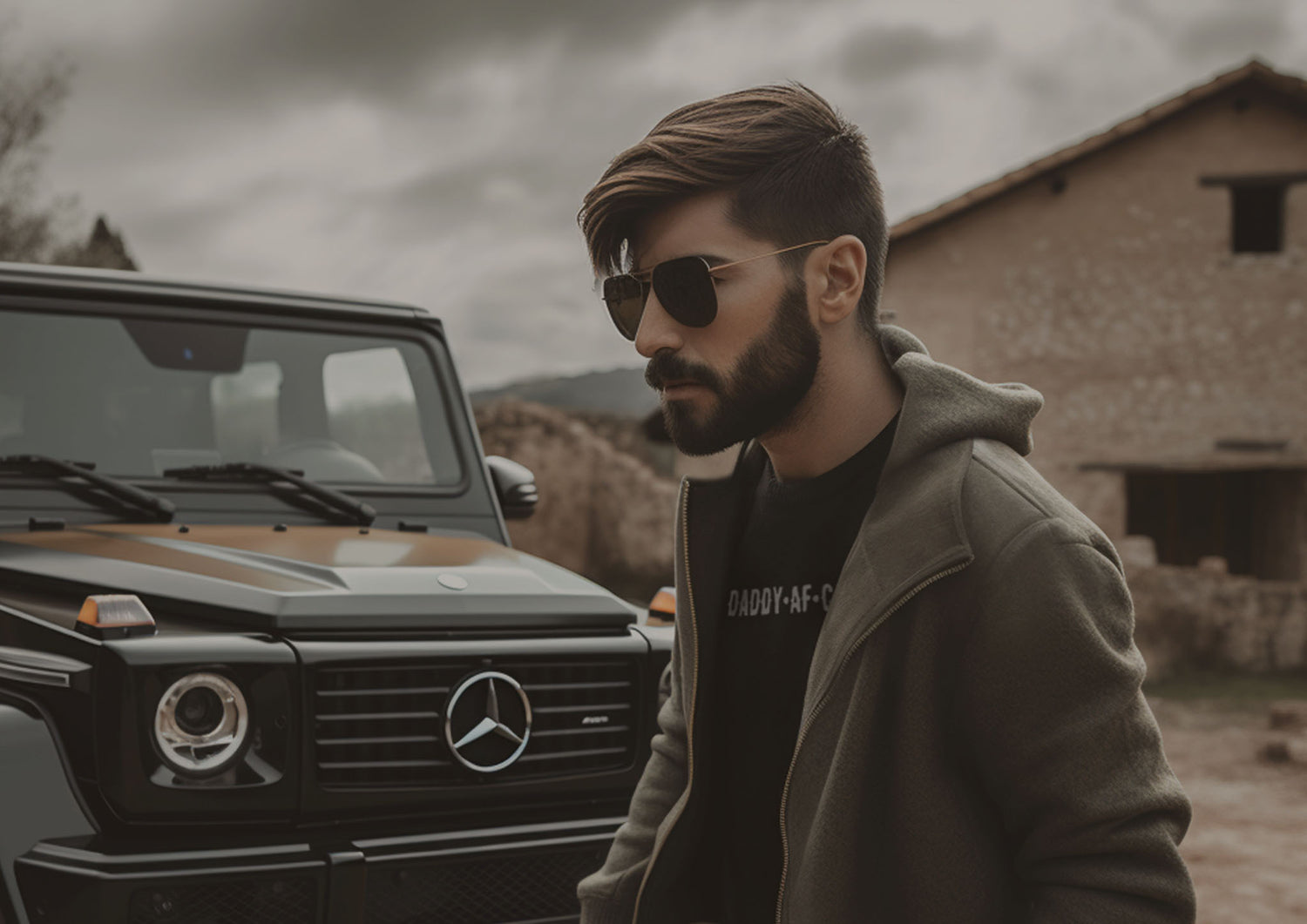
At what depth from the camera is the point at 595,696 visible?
294cm

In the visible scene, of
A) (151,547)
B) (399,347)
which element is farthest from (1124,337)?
(151,547)

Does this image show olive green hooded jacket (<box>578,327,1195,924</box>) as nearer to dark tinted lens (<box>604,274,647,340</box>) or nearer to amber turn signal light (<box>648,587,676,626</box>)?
dark tinted lens (<box>604,274,647,340</box>)

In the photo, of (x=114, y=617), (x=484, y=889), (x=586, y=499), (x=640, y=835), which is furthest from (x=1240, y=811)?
(x=586, y=499)

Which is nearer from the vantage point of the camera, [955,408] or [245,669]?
[955,408]

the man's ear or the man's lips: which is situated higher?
the man's ear

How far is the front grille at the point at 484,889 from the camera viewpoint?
2.55 meters

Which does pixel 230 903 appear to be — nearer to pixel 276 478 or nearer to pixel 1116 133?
pixel 276 478

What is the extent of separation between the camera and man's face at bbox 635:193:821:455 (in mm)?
1646

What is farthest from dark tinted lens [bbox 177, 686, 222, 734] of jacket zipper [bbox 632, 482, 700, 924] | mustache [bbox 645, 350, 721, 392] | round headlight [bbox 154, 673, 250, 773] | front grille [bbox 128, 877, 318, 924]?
mustache [bbox 645, 350, 721, 392]

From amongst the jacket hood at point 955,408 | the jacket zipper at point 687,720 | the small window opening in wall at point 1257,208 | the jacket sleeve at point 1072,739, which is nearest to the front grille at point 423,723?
the jacket zipper at point 687,720

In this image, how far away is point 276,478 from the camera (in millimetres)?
3471

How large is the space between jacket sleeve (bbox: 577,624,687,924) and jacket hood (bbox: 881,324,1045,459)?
582mm

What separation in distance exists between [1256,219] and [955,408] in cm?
1752

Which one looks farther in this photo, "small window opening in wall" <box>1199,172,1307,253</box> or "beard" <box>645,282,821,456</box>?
"small window opening in wall" <box>1199,172,1307,253</box>
